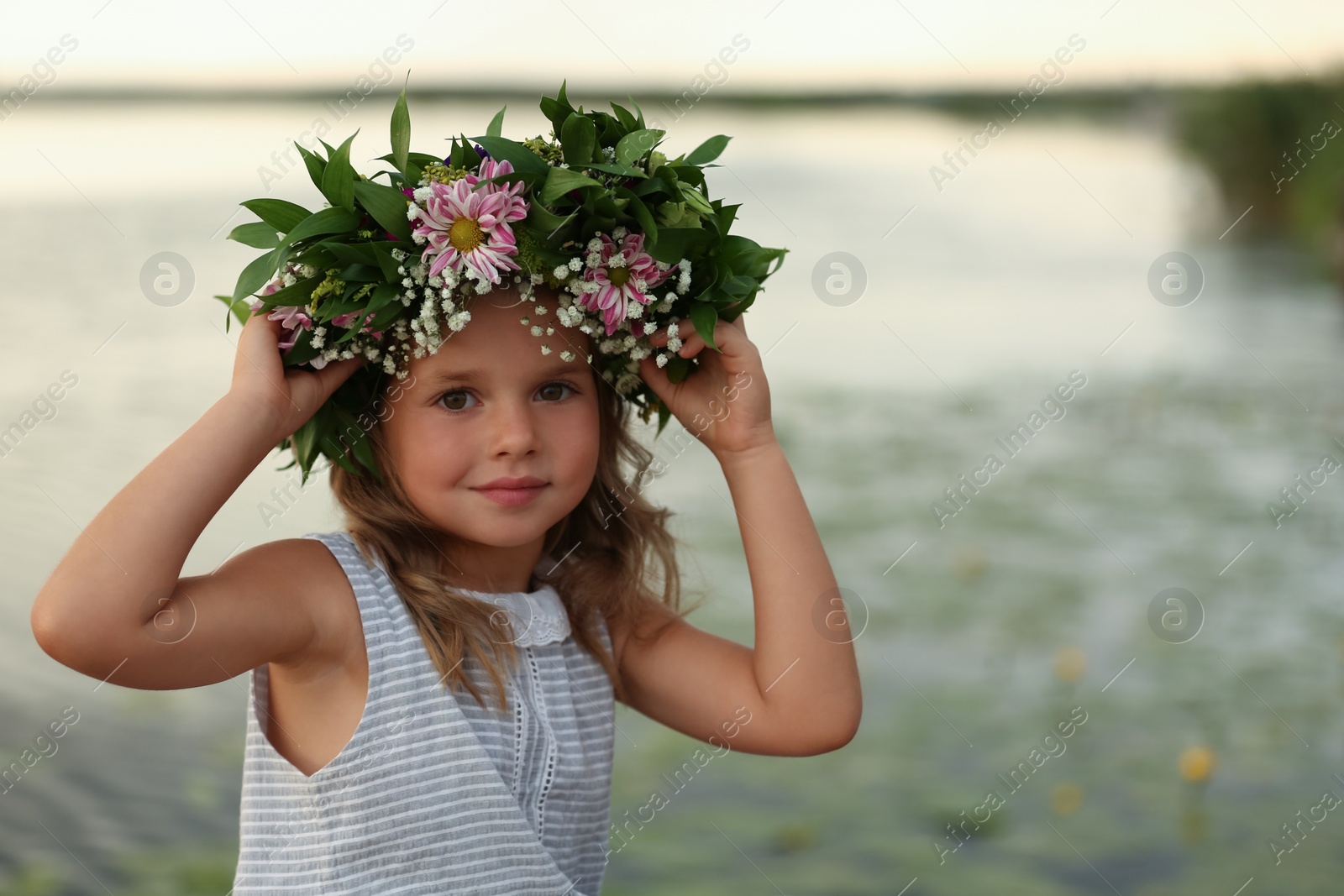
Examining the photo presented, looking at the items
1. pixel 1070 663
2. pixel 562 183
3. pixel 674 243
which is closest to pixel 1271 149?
pixel 1070 663

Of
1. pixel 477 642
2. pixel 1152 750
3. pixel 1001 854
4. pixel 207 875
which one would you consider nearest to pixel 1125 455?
pixel 1152 750

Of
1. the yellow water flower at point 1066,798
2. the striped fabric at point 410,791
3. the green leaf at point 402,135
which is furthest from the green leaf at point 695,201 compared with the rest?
the yellow water flower at point 1066,798

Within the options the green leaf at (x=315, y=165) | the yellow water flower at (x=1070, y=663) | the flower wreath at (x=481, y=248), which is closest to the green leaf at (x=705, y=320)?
the flower wreath at (x=481, y=248)

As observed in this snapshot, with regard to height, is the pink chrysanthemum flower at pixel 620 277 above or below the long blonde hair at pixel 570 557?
above

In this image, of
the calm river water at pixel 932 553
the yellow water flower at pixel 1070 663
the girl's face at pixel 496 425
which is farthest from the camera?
the yellow water flower at pixel 1070 663

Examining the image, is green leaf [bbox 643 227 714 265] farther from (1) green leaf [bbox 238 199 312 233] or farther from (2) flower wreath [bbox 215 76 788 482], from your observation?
(1) green leaf [bbox 238 199 312 233]

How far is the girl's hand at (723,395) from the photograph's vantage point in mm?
1939

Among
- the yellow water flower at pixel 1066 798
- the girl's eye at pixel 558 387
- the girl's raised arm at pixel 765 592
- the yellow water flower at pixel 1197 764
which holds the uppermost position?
the girl's eye at pixel 558 387

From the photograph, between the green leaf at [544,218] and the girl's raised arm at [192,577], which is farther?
the green leaf at [544,218]

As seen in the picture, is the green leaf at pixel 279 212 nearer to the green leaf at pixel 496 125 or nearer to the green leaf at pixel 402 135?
the green leaf at pixel 402 135

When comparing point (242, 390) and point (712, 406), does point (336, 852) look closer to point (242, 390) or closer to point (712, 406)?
point (242, 390)

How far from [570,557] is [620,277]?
568 millimetres

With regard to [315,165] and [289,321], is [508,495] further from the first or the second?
[315,165]

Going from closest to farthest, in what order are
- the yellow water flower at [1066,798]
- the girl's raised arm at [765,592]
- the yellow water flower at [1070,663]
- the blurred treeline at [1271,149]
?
the girl's raised arm at [765,592] → the yellow water flower at [1066,798] → the yellow water flower at [1070,663] → the blurred treeline at [1271,149]
